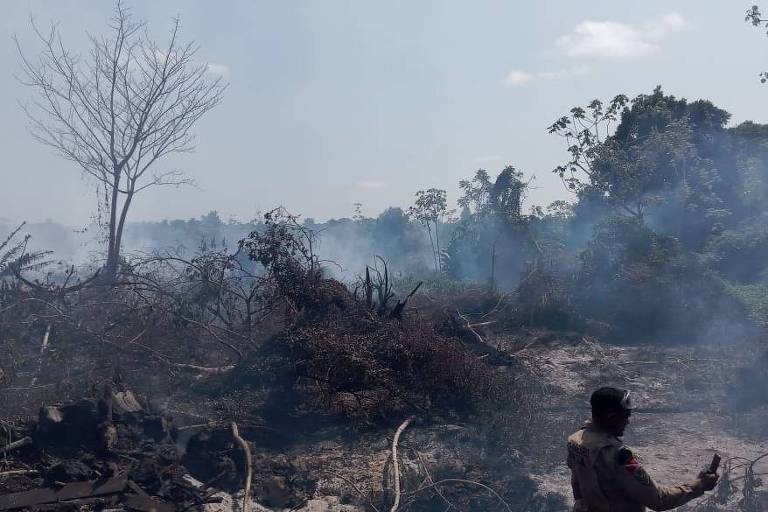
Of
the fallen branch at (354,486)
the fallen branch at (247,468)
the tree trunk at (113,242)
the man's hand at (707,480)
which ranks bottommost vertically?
the fallen branch at (354,486)

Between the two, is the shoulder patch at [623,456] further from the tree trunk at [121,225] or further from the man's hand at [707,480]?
the tree trunk at [121,225]

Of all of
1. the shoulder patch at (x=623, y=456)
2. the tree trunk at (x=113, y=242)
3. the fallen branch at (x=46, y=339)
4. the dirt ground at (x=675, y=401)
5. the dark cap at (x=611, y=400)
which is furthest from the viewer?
the tree trunk at (x=113, y=242)

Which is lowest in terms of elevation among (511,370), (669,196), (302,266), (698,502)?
(698,502)

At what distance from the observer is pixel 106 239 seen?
14.5m

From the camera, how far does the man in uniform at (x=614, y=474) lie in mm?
2992

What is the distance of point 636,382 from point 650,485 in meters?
8.06

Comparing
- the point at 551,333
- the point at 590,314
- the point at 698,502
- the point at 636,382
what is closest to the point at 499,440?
the point at 698,502

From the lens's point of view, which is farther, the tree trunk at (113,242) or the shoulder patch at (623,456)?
the tree trunk at (113,242)

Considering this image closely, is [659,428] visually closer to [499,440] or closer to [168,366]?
[499,440]

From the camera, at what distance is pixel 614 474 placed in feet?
9.94

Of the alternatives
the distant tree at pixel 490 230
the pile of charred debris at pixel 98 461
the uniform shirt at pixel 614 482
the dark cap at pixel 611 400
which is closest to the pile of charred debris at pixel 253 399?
the pile of charred debris at pixel 98 461

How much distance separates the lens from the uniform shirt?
9.80 feet

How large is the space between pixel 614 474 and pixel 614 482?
0.05m

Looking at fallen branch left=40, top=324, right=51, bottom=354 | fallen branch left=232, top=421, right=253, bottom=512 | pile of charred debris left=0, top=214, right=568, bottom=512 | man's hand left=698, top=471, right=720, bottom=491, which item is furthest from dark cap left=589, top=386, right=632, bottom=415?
fallen branch left=40, top=324, right=51, bottom=354
